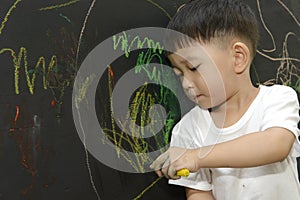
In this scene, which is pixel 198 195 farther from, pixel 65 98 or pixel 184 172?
pixel 65 98

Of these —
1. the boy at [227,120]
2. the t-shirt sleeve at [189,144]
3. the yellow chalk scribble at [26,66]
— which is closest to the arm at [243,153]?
the boy at [227,120]

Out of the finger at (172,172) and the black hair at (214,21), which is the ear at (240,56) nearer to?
the black hair at (214,21)

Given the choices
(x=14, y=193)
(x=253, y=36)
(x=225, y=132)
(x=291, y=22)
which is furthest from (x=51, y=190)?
(x=291, y=22)

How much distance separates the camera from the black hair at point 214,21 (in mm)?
872

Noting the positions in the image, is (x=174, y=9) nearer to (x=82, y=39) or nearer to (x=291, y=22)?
(x=82, y=39)

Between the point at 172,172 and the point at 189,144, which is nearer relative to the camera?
the point at 172,172

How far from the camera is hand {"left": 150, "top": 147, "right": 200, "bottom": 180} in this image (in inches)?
32.6

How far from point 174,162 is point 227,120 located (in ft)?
0.57

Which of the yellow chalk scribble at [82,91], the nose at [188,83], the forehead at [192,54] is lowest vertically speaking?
the nose at [188,83]

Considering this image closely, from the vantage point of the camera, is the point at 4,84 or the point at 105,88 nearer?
the point at 4,84

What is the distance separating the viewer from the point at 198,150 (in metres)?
0.86

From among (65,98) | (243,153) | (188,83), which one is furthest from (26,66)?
(243,153)

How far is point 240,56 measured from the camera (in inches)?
35.4

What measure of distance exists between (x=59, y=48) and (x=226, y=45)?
11.8 inches
